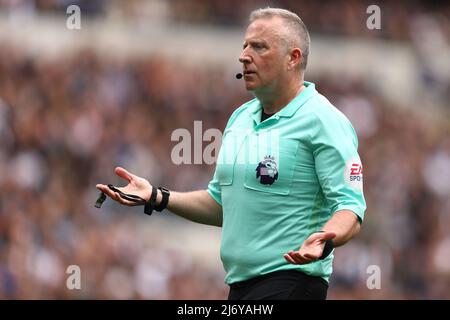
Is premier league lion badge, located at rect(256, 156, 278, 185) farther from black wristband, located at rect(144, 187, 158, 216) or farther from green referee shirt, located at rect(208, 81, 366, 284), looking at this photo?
black wristband, located at rect(144, 187, 158, 216)

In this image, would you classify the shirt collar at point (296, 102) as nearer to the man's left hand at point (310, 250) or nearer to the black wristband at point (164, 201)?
the black wristband at point (164, 201)

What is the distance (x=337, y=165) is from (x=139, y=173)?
8862 millimetres

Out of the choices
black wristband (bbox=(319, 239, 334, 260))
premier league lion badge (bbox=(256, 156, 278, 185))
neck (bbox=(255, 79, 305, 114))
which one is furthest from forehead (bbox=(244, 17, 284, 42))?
black wristband (bbox=(319, 239, 334, 260))

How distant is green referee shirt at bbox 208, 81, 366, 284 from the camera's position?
19.2 ft

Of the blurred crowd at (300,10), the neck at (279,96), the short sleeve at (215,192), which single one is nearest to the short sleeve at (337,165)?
the neck at (279,96)

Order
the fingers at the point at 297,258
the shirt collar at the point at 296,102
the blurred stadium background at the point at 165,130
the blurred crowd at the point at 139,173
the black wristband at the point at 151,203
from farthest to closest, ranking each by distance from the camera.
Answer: the blurred stadium background at the point at 165,130 → the blurred crowd at the point at 139,173 → the black wristband at the point at 151,203 → the shirt collar at the point at 296,102 → the fingers at the point at 297,258

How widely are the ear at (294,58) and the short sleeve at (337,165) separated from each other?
1.14ft

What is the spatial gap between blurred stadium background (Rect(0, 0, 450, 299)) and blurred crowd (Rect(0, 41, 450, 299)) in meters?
0.02

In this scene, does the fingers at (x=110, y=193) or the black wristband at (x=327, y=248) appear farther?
the fingers at (x=110, y=193)

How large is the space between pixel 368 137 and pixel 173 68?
2899mm

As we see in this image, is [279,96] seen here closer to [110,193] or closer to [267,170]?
[267,170]

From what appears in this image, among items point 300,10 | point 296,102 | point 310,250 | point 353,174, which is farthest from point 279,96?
point 300,10

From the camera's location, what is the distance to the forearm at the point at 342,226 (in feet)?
18.5
